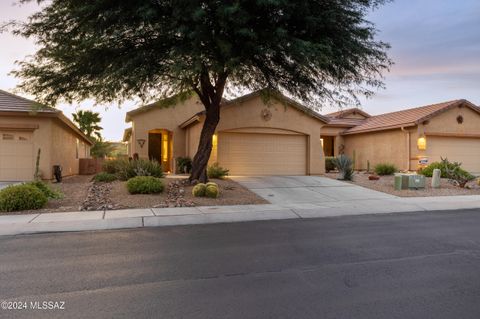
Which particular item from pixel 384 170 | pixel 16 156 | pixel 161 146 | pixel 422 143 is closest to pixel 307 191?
pixel 384 170

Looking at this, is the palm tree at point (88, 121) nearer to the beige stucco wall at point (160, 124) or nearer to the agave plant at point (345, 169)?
the beige stucco wall at point (160, 124)

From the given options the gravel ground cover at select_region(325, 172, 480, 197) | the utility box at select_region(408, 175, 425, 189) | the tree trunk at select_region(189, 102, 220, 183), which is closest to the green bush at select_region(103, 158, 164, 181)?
the tree trunk at select_region(189, 102, 220, 183)

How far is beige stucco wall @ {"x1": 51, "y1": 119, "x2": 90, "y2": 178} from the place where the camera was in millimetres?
18656

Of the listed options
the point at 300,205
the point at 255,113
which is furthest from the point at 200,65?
the point at 255,113

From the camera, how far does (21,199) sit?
11.0 meters

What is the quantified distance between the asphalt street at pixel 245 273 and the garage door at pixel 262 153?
36.8ft

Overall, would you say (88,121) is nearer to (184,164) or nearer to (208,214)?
(184,164)

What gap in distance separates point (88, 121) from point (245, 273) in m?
37.6

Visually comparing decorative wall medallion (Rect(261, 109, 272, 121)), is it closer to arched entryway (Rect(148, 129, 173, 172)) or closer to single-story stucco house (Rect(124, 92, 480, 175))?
single-story stucco house (Rect(124, 92, 480, 175))

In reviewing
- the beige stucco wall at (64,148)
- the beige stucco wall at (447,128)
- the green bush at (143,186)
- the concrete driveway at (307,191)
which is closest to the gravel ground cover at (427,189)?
the concrete driveway at (307,191)

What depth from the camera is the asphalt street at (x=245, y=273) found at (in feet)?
13.9

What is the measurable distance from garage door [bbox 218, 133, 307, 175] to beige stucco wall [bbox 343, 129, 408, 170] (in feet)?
25.0

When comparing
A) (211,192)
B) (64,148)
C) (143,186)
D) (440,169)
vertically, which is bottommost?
(211,192)

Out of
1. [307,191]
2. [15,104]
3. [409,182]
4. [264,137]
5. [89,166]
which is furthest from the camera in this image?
[89,166]
